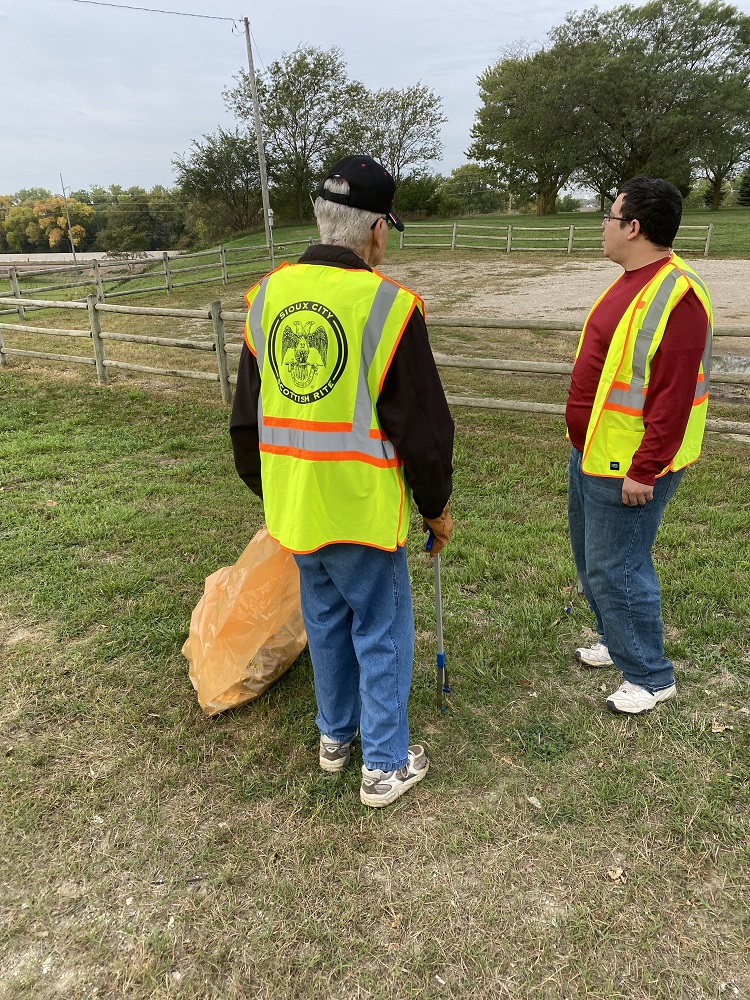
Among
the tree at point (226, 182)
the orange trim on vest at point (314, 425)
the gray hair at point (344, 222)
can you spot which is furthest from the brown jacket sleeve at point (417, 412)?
the tree at point (226, 182)

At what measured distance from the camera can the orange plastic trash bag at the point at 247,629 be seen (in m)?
2.66

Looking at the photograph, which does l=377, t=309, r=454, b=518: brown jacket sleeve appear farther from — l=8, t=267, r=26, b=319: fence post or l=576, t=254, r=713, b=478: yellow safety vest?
l=8, t=267, r=26, b=319: fence post

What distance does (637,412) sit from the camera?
2.24 m

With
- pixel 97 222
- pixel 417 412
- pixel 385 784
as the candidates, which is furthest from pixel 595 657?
pixel 97 222

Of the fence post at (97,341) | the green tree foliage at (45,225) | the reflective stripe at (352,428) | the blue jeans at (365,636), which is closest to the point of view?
the reflective stripe at (352,428)

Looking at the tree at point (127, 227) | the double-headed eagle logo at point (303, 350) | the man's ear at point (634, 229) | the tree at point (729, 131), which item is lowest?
the double-headed eagle logo at point (303, 350)

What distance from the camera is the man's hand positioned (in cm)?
224

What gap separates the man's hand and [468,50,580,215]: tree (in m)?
41.0

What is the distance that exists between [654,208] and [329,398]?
1.26 metres

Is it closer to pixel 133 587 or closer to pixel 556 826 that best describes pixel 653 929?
pixel 556 826

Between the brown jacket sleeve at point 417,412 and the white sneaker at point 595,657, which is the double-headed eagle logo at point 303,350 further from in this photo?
the white sneaker at point 595,657

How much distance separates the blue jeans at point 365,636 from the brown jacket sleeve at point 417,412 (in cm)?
30

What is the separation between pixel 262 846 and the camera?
6.99 ft

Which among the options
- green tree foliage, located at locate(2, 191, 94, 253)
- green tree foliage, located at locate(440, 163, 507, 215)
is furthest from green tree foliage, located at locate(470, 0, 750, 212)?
green tree foliage, located at locate(2, 191, 94, 253)
